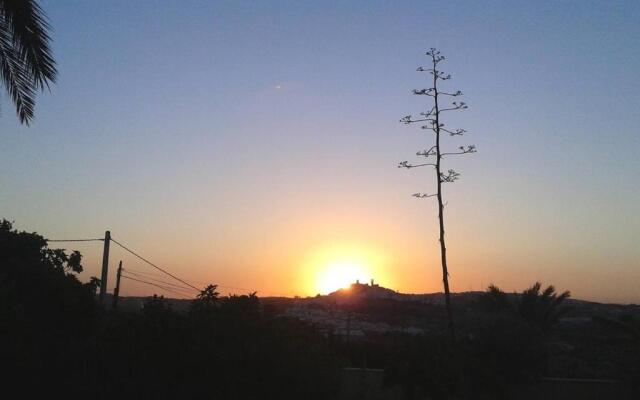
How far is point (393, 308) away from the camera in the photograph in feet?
147

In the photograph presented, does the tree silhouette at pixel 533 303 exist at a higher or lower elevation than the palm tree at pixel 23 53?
lower

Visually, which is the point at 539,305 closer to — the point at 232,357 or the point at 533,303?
the point at 533,303

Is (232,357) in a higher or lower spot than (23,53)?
lower

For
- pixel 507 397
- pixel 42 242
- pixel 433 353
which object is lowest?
pixel 507 397

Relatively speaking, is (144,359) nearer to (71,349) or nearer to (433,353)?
(71,349)

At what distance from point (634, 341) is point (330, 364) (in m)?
12.4

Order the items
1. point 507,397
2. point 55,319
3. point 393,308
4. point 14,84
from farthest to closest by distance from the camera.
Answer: point 393,308, point 55,319, point 507,397, point 14,84

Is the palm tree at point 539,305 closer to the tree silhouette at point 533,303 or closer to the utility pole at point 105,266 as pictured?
the tree silhouette at point 533,303

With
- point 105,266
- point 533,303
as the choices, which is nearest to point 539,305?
point 533,303

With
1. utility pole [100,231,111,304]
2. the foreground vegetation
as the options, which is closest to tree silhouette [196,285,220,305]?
the foreground vegetation

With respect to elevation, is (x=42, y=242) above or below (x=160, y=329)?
above

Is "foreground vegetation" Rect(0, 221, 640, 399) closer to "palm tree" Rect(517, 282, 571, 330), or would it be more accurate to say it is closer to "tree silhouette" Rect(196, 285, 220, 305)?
"tree silhouette" Rect(196, 285, 220, 305)

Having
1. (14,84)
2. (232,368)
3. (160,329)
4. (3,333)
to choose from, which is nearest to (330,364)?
(232,368)

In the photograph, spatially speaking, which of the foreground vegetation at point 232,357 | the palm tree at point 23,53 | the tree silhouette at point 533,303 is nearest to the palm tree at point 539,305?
the tree silhouette at point 533,303
